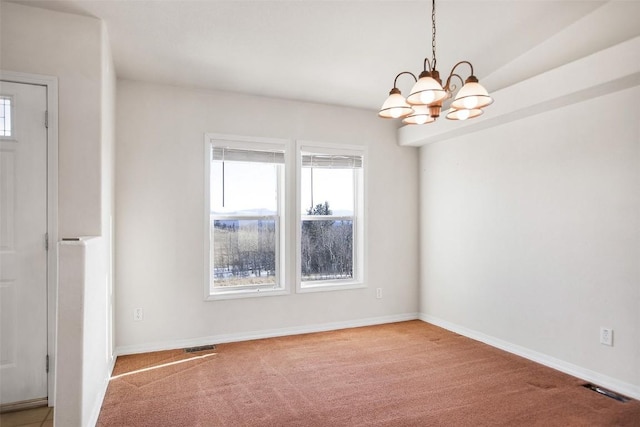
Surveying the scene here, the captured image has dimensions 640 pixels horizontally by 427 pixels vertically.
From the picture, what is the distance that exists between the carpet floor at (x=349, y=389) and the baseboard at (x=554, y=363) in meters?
0.10

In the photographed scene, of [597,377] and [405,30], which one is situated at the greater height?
[405,30]

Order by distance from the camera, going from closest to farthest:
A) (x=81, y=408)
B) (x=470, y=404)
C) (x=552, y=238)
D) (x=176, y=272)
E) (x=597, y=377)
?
(x=81, y=408) → (x=470, y=404) → (x=597, y=377) → (x=552, y=238) → (x=176, y=272)

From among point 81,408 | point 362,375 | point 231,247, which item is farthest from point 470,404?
point 231,247

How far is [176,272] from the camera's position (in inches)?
158

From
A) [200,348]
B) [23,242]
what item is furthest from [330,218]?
[23,242]

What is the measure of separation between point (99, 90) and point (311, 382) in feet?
8.93

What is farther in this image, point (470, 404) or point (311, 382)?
point (311, 382)

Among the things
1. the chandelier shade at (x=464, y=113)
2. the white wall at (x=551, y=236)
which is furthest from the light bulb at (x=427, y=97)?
the white wall at (x=551, y=236)

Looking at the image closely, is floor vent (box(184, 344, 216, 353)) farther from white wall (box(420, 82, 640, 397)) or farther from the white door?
white wall (box(420, 82, 640, 397))

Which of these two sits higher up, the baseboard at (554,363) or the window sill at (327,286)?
the window sill at (327,286)

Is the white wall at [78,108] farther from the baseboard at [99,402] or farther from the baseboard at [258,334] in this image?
the baseboard at [258,334]

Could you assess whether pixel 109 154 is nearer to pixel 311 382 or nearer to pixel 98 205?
pixel 98 205

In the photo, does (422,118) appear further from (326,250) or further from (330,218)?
(326,250)

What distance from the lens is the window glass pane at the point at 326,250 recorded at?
15.6 feet
